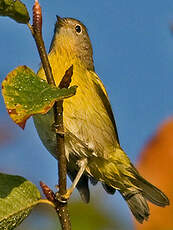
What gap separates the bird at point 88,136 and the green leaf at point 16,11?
1590mm

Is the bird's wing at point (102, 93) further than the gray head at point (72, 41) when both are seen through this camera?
No

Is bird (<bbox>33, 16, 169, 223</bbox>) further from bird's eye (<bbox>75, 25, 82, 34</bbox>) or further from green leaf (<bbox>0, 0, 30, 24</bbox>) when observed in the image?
green leaf (<bbox>0, 0, 30, 24</bbox>)

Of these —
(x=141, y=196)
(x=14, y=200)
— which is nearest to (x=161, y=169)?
(x=141, y=196)

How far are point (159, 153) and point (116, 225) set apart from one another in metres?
2.06

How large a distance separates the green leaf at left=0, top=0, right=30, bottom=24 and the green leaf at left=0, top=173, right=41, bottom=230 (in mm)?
638

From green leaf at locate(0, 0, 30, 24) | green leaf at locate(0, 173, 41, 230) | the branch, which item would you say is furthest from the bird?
green leaf at locate(0, 0, 30, 24)

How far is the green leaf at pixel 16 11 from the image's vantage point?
1559 mm

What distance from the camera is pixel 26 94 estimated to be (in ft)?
4.87

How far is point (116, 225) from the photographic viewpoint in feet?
10.8

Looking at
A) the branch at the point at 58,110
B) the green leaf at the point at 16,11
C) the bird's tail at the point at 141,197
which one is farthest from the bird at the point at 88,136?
the green leaf at the point at 16,11

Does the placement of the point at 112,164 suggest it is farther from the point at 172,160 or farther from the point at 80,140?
the point at 172,160

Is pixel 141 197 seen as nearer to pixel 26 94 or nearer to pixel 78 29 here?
pixel 78 29

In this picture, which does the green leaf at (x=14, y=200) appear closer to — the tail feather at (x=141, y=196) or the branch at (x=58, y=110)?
the branch at (x=58, y=110)

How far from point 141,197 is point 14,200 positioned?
85.0 inches
